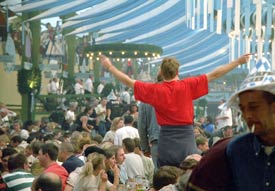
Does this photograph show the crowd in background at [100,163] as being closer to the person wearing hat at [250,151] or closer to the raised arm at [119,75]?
the raised arm at [119,75]

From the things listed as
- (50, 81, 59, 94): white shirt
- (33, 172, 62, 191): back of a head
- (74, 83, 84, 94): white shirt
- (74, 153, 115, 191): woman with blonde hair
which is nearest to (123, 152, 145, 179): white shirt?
(74, 153, 115, 191): woman with blonde hair

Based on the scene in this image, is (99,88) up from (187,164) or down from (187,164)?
down

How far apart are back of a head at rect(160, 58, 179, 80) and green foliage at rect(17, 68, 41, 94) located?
16370mm

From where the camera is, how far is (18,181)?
6.50m

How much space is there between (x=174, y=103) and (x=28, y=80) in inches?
651

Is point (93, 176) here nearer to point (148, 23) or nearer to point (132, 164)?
point (132, 164)

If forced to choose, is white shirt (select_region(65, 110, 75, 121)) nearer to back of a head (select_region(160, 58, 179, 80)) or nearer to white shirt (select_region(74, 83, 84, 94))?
white shirt (select_region(74, 83, 84, 94))

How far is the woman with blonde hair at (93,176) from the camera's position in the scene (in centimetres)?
611

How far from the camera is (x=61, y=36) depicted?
93.8 ft

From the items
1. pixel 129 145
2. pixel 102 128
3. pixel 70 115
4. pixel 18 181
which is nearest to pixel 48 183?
pixel 18 181

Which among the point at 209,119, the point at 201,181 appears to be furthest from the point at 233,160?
the point at 209,119

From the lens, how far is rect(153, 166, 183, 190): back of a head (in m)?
4.96

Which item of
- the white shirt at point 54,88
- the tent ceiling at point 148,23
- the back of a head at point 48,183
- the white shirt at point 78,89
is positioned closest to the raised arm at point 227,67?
the back of a head at point 48,183

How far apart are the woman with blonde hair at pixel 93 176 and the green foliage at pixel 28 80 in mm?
14868
